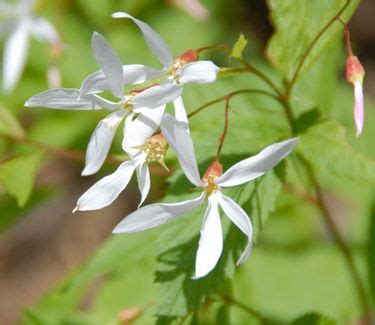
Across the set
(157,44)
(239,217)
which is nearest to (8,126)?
(157,44)

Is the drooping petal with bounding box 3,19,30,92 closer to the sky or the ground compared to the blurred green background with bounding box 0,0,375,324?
closer to the sky

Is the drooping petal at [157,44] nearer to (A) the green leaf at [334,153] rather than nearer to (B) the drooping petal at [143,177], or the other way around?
(B) the drooping petal at [143,177]

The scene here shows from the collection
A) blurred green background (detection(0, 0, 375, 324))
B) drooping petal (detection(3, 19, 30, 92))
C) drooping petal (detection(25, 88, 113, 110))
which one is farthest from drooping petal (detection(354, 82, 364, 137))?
drooping petal (detection(3, 19, 30, 92))

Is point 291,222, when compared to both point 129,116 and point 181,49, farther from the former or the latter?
point 129,116

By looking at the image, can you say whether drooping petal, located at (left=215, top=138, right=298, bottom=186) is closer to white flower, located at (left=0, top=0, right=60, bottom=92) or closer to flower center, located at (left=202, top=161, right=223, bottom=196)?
flower center, located at (left=202, top=161, right=223, bottom=196)

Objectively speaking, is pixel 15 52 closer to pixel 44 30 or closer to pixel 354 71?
pixel 44 30

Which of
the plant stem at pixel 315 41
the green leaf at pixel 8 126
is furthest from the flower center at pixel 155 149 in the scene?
the green leaf at pixel 8 126
